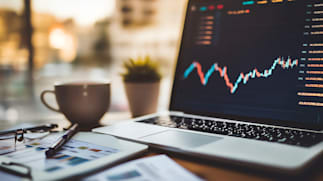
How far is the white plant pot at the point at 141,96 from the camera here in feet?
3.19

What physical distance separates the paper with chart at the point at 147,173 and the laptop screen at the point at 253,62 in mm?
345

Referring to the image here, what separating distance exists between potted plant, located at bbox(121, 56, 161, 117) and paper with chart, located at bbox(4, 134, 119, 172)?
1.28 feet

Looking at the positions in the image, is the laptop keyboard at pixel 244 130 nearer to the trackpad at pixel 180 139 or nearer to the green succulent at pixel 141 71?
the trackpad at pixel 180 139

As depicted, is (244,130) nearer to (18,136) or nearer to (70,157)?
(70,157)

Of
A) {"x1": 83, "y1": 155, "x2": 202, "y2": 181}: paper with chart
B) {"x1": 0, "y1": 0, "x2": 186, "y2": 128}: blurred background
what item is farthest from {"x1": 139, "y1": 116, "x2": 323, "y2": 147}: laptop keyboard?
{"x1": 0, "y1": 0, "x2": 186, "y2": 128}: blurred background

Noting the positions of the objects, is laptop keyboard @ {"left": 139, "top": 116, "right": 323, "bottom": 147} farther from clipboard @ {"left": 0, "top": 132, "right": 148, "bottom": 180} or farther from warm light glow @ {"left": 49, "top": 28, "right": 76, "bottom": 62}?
warm light glow @ {"left": 49, "top": 28, "right": 76, "bottom": 62}

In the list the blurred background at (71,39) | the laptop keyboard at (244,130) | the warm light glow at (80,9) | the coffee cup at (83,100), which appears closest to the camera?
the laptop keyboard at (244,130)

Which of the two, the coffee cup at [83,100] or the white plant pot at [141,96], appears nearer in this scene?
the coffee cup at [83,100]

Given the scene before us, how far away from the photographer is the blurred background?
63.1 inches

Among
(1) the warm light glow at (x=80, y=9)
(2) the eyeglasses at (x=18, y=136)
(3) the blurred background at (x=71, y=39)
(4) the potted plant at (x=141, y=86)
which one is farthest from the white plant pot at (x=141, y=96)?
(1) the warm light glow at (x=80, y=9)

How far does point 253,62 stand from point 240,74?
A: 47 mm

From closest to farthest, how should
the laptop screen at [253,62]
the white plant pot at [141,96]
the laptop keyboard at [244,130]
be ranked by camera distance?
the laptop keyboard at [244,130] < the laptop screen at [253,62] < the white plant pot at [141,96]

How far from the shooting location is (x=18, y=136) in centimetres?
69

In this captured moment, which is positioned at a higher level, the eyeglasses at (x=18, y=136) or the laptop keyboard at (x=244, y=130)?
the laptop keyboard at (x=244, y=130)
